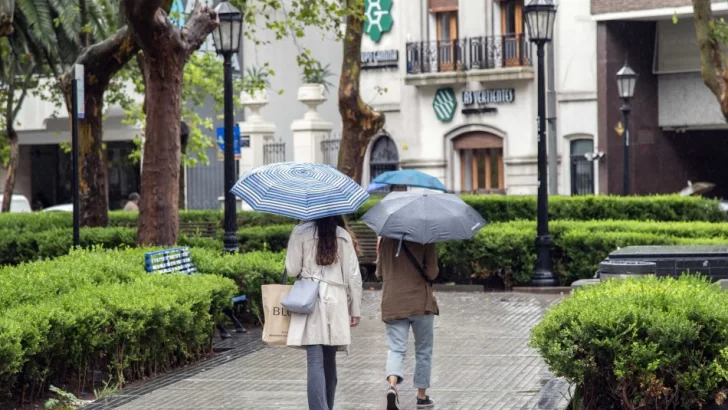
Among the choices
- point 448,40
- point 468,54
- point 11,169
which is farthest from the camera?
point 448,40

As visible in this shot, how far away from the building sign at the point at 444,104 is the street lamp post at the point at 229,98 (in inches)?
811

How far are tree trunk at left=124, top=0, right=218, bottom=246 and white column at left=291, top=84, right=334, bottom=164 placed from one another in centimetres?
2162

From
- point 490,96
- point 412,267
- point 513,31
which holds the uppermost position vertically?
point 513,31

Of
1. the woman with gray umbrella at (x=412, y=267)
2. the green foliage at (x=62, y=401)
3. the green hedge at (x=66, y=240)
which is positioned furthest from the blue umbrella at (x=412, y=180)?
the green hedge at (x=66, y=240)

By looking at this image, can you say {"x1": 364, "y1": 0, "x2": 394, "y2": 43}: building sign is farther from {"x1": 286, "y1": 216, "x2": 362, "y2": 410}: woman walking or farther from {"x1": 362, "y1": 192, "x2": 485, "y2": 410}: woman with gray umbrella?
{"x1": 286, "y1": 216, "x2": 362, "y2": 410}: woman walking

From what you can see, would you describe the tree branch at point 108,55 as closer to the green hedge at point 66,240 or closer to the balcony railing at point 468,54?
the green hedge at point 66,240

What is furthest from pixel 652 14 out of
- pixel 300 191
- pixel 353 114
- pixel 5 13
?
pixel 300 191

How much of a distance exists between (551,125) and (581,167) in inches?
119

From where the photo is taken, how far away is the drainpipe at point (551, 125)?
3212cm

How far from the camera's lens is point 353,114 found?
82.6 feet

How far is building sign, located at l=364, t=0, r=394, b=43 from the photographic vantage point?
40.2 metres

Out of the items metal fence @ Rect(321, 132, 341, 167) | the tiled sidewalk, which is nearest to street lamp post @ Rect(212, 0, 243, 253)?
the tiled sidewalk

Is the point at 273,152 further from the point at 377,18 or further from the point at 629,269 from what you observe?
the point at 629,269

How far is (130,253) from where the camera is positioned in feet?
50.1
